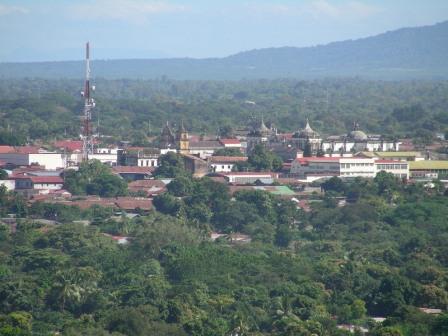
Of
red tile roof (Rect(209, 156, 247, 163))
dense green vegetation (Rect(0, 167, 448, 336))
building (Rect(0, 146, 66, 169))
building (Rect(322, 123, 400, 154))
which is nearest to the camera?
dense green vegetation (Rect(0, 167, 448, 336))

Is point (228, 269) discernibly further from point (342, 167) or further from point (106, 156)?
point (106, 156)

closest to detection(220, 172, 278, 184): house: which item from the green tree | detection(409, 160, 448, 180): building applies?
A: the green tree

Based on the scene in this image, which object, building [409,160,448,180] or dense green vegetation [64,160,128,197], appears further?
building [409,160,448,180]

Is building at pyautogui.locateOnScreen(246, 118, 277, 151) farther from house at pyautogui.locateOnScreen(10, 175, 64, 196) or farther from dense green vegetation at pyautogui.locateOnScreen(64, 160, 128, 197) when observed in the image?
house at pyautogui.locateOnScreen(10, 175, 64, 196)

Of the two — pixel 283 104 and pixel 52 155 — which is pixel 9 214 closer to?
pixel 52 155

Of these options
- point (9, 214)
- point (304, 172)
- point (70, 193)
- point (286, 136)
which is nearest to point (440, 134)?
point (286, 136)

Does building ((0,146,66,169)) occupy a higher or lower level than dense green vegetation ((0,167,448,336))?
lower

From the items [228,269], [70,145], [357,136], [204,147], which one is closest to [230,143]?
[204,147]
